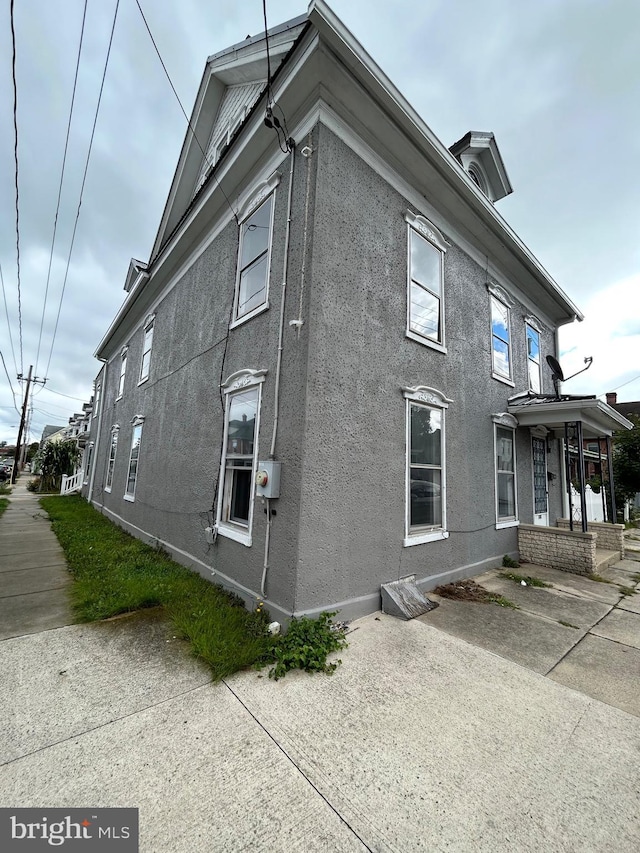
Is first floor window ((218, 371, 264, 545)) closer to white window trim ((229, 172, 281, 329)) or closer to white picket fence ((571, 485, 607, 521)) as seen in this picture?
white window trim ((229, 172, 281, 329))

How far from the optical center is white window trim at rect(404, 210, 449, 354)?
5176 mm

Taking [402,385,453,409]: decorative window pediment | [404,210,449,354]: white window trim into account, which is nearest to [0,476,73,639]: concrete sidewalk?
[402,385,453,409]: decorative window pediment

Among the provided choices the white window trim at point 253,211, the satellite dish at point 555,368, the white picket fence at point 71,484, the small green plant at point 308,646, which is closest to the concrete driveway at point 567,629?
the small green plant at point 308,646

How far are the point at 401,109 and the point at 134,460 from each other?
8706 millimetres

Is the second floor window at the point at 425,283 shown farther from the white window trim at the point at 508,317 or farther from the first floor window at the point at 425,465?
the white window trim at the point at 508,317

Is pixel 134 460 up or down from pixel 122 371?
down

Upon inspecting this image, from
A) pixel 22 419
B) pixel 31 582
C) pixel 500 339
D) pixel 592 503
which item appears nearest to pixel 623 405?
pixel 592 503

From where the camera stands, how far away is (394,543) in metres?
4.54

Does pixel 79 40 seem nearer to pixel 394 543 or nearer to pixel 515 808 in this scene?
pixel 394 543

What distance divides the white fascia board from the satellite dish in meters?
2.72

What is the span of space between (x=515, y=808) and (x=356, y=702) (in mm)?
1097

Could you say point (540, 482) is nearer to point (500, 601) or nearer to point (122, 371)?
point (500, 601)

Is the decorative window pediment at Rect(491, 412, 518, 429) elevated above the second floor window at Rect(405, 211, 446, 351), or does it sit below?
below

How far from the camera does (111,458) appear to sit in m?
11.6
